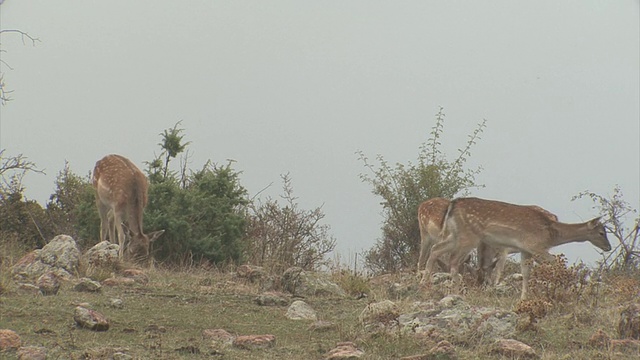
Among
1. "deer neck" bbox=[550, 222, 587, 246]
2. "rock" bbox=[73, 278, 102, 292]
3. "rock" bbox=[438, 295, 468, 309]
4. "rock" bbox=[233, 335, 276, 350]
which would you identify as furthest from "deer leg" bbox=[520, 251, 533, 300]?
"rock" bbox=[73, 278, 102, 292]

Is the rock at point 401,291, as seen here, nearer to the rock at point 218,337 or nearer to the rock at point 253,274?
the rock at point 253,274

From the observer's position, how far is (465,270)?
648 inches

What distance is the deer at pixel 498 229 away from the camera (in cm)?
1445

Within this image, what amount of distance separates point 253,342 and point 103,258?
5906mm

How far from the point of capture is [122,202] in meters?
17.3

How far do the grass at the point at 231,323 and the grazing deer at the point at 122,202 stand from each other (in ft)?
11.9

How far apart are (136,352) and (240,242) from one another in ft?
34.0

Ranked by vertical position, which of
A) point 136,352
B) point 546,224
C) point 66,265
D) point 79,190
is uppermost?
point 79,190

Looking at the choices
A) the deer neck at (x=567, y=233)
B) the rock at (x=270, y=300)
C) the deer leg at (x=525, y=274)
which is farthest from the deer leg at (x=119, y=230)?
the deer neck at (x=567, y=233)

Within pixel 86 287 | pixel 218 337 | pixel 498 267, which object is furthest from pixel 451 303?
pixel 498 267

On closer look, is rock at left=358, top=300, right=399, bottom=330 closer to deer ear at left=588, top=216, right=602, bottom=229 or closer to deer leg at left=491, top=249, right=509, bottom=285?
deer leg at left=491, top=249, right=509, bottom=285

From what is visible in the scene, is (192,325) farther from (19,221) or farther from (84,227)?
(19,221)

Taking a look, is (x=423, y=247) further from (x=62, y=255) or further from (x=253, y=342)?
(x=253, y=342)

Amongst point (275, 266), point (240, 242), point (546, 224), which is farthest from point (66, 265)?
point (546, 224)
